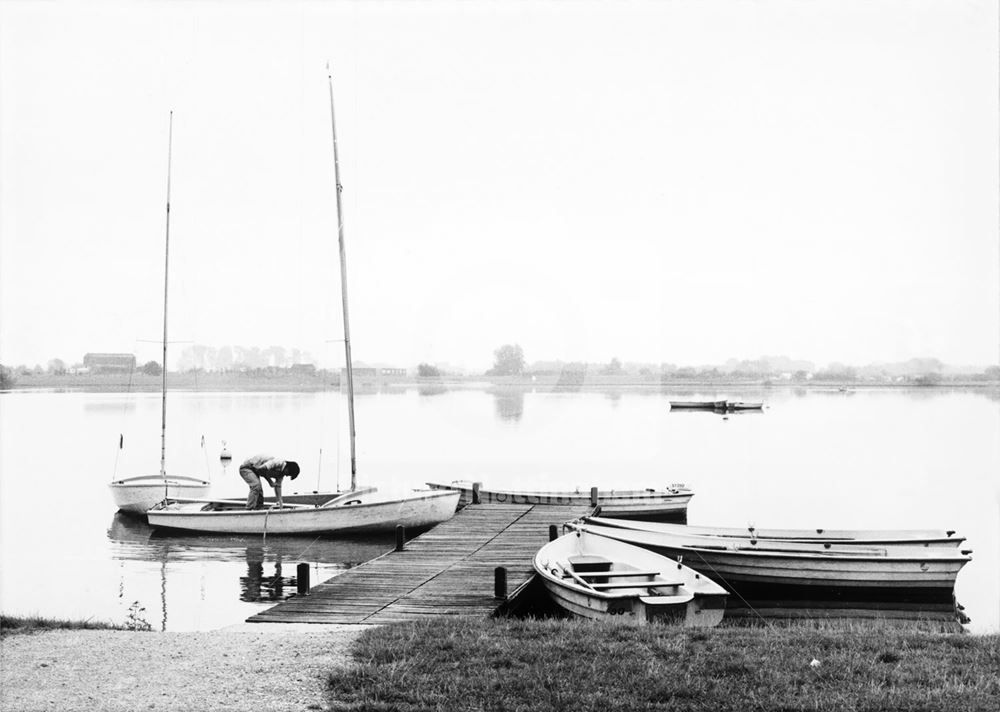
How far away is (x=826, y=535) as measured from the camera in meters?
Answer: 19.6

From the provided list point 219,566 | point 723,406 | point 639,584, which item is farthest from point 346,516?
point 723,406

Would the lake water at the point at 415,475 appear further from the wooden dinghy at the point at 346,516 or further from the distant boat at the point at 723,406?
the distant boat at the point at 723,406

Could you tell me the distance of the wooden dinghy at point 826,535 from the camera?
1808 cm

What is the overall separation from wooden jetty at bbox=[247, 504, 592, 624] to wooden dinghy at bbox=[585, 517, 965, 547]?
3.04 m

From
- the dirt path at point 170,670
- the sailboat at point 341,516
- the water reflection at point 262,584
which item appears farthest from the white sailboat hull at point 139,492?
the dirt path at point 170,670

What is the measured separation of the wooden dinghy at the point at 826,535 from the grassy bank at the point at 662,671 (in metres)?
8.11

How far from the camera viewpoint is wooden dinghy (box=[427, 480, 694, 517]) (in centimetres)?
2694

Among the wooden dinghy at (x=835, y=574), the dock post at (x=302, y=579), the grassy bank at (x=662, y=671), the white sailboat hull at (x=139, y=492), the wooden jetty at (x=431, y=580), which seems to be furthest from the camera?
the white sailboat hull at (x=139, y=492)

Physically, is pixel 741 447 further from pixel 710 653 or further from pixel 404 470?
pixel 710 653

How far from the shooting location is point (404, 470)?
153ft

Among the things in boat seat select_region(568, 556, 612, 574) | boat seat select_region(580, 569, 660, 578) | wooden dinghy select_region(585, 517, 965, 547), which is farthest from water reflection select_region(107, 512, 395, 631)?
wooden dinghy select_region(585, 517, 965, 547)

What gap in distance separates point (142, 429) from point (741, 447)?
51.9 metres

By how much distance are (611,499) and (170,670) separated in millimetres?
20096

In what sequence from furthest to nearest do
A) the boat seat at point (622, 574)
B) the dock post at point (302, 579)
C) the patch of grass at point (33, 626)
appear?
the boat seat at point (622, 574) < the dock post at point (302, 579) < the patch of grass at point (33, 626)
